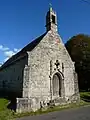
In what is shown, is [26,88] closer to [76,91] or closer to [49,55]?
[49,55]

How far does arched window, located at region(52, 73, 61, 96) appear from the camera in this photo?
21.5 metres

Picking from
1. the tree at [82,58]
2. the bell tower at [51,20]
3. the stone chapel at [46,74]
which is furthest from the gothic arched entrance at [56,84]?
the tree at [82,58]

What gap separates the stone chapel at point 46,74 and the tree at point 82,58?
12768mm

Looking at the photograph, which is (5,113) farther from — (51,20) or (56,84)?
(51,20)

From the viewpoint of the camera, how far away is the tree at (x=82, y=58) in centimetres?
3570

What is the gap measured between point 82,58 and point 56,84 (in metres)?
16.2

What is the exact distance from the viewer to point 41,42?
68.5 ft

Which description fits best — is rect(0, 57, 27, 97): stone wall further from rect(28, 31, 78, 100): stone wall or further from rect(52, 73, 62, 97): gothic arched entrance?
rect(52, 73, 62, 97): gothic arched entrance

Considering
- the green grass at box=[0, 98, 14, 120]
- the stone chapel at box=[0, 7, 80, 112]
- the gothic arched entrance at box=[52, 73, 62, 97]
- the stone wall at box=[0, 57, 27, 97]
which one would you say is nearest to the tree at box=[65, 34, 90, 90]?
the stone chapel at box=[0, 7, 80, 112]

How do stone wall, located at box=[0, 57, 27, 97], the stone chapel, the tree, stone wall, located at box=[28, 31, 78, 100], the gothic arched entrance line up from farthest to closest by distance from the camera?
the tree → the gothic arched entrance → stone wall, located at box=[0, 57, 27, 97] → stone wall, located at box=[28, 31, 78, 100] → the stone chapel

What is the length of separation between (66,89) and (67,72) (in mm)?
2500

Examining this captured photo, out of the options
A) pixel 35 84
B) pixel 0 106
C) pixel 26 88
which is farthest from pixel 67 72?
pixel 0 106

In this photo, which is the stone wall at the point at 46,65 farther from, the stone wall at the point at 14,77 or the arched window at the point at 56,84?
the stone wall at the point at 14,77

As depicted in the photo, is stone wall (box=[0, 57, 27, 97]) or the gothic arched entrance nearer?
stone wall (box=[0, 57, 27, 97])
